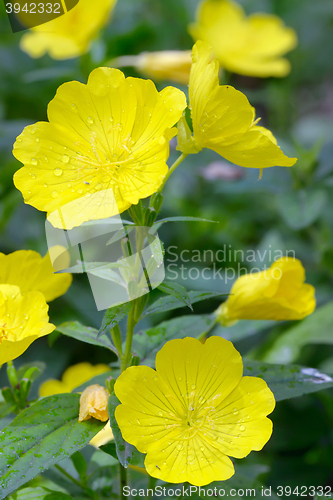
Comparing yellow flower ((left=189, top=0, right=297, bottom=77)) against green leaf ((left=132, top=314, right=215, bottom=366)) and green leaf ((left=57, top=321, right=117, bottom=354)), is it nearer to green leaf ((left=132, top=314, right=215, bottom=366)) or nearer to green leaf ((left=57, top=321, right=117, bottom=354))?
green leaf ((left=132, top=314, right=215, bottom=366))

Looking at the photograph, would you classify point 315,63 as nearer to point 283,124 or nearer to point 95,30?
point 283,124

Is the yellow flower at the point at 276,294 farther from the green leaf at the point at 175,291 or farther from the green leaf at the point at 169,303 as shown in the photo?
the green leaf at the point at 175,291

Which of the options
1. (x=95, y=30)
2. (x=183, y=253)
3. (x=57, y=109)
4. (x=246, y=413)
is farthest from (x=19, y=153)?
(x=95, y=30)

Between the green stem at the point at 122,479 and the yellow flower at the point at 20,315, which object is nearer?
the yellow flower at the point at 20,315

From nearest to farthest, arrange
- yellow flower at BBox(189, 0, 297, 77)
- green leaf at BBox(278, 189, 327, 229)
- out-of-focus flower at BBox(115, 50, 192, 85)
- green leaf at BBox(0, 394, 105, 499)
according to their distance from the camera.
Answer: green leaf at BBox(0, 394, 105, 499) < green leaf at BBox(278, 189, 327, 229) < out-of-focus flower at BBox(115, 50, 192, 85) < yellow flower at BBox(189, 0, 297, 77)

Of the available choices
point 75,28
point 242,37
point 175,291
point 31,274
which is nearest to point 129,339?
point 175,291

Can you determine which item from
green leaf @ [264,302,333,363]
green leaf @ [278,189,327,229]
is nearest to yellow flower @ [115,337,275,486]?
green leaf @ [264,302,333,363]

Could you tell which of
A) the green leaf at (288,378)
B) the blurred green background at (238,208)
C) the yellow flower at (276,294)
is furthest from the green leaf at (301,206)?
the green leaf at (288,378)
